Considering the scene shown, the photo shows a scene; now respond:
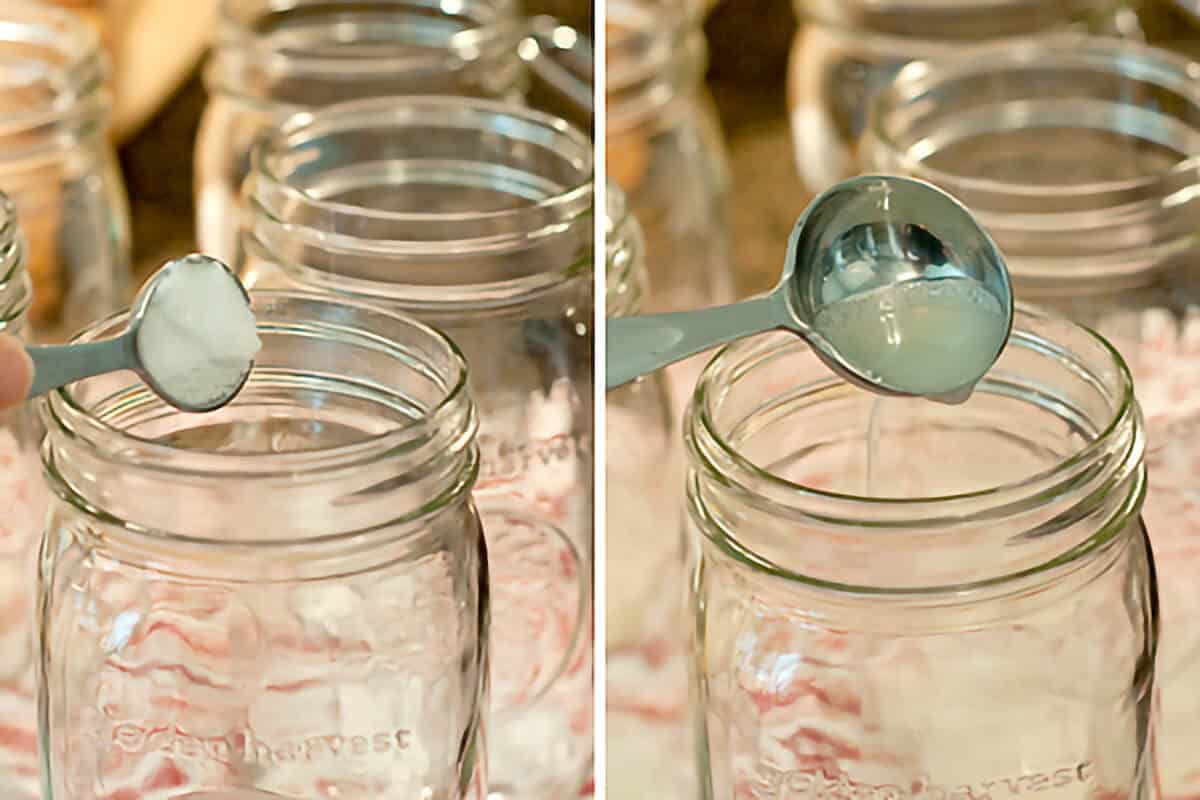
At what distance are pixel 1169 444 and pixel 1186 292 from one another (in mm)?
49

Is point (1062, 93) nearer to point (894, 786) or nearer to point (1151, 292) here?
point (1151, 292)

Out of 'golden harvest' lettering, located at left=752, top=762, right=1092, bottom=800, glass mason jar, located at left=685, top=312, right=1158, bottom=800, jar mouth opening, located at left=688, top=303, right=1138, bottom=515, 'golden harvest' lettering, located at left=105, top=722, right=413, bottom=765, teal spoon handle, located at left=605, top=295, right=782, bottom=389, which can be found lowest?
'golden harvest' lettering, located at left=105, top=722, right=413, bottom=765

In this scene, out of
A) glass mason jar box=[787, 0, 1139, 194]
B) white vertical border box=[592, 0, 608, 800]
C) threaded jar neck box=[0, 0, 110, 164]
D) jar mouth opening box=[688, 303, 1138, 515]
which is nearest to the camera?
jar mouth opening box=[688, 303, 1138, 515]

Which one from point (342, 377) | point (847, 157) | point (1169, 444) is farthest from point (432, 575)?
point (847, 157)

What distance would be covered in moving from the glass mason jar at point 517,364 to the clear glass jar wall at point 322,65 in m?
0.09

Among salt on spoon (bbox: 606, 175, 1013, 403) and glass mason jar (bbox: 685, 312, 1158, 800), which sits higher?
salt on spoon (bbox: 606, 175, 1013, 403)

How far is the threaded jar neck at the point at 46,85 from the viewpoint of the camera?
0.60 metres

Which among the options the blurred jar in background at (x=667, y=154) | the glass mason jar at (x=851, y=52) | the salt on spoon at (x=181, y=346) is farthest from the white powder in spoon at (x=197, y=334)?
the glass mason jar at (x=851, y=52)

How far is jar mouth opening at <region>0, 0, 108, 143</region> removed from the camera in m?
0.60

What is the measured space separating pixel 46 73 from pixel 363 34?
132mm

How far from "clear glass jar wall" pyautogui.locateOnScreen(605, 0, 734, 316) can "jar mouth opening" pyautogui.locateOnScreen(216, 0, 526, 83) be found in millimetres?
53

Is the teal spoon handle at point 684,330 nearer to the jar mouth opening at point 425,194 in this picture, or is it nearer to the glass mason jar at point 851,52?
the jar mouth opening at point 425,194

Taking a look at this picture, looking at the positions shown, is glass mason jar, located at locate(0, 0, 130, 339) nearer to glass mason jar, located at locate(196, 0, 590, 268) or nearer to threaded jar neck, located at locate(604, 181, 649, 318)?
glass mason jar, located at locate(196, 0, 590, 268)

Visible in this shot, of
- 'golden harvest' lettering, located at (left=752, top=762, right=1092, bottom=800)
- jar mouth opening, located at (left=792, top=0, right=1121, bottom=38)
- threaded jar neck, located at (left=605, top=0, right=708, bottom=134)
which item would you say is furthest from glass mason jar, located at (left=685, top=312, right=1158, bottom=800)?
jar mouth opening, located at (left=792, top=0, right=1121, bottom=38)
